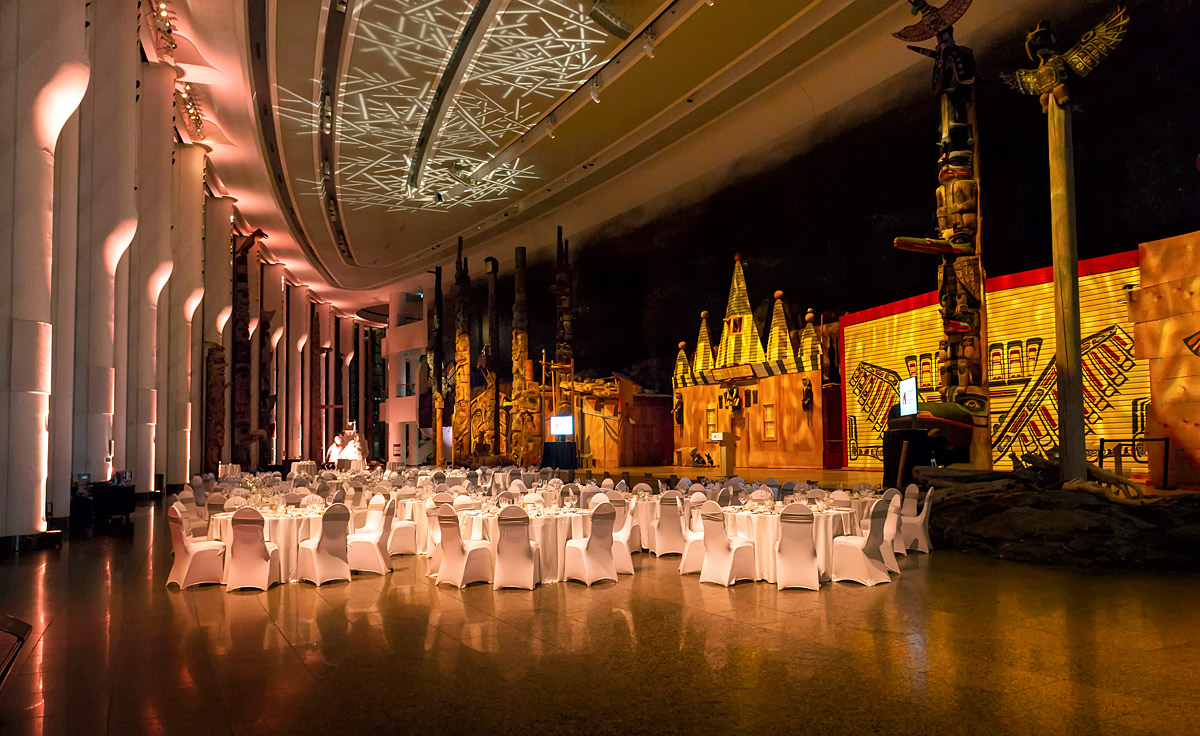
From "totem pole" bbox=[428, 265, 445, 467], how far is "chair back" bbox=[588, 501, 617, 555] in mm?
24419

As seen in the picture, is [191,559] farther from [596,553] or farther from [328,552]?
[596,553]

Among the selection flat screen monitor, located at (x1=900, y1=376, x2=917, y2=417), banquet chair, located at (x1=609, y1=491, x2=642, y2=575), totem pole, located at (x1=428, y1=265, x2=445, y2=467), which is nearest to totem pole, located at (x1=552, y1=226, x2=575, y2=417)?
totem pole, located at (x1=428, y1=265, x2=445, y2=467)

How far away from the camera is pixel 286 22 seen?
1424cm

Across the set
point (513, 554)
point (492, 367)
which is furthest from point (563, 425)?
point (513, 554)

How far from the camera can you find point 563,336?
23.8m

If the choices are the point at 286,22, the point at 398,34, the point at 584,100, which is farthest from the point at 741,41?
the point at 286,22

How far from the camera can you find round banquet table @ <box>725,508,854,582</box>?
7742mm

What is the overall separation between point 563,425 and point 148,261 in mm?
11108

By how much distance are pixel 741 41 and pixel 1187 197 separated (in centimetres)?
883

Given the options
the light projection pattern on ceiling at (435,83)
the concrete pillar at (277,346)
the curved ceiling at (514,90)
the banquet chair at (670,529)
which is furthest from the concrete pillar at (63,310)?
the concrete pillar at (277,346)

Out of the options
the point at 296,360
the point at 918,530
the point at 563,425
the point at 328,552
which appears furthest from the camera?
the point at 296,360

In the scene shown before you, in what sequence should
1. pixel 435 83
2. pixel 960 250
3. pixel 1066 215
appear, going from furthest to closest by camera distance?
pixel 435 83
pixel 960 250
pixel 1066 215

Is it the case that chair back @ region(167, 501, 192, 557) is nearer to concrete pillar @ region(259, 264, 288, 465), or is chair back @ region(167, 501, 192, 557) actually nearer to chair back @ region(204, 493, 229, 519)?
chair back @ region(204, 493, 229, 519)

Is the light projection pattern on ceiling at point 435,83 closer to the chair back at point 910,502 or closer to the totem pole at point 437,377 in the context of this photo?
the totem pole at point 437,377
